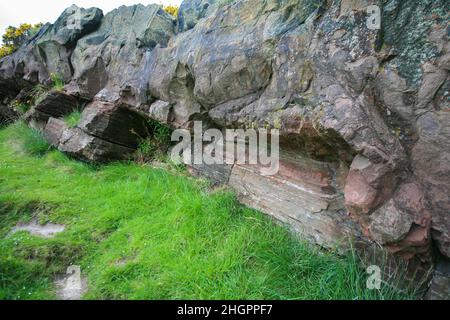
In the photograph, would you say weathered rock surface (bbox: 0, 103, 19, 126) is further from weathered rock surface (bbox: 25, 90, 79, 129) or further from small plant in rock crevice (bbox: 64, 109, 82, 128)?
small plant in rock crevice (bbox: 64, 109, 82, 128)

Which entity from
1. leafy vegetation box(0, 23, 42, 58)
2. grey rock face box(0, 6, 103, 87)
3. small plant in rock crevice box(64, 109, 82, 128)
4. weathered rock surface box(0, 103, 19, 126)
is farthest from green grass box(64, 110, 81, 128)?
leafy vegetation box(0, 23, 42, 58)

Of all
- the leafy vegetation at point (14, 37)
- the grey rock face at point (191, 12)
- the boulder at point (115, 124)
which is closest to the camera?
the grey rock face at point (191, 12)

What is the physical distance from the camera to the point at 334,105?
2.52 m

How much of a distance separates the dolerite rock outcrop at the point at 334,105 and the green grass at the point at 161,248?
0.95ft

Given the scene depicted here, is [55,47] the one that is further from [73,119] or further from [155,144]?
[155,144]


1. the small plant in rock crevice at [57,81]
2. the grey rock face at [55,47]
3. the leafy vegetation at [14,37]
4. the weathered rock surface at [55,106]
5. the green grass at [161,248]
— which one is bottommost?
the green grass at [161,248]

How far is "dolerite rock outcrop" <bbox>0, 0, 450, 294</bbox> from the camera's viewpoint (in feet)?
7.29

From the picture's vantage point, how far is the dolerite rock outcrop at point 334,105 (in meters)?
2.22

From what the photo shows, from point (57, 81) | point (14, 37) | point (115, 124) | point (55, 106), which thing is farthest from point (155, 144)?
point (14, 37)

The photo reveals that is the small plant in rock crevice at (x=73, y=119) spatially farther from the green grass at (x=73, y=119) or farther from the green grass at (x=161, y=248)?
the green grass at (x=161, y=248)

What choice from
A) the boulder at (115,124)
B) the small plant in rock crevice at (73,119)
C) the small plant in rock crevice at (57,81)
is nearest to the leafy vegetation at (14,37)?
the small plant in rock crevice at (57,81)

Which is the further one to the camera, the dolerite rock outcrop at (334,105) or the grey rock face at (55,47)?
the grey rock face at (55,47)

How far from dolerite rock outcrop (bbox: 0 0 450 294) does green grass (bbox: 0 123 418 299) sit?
0.95ft

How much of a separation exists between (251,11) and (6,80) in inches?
375
